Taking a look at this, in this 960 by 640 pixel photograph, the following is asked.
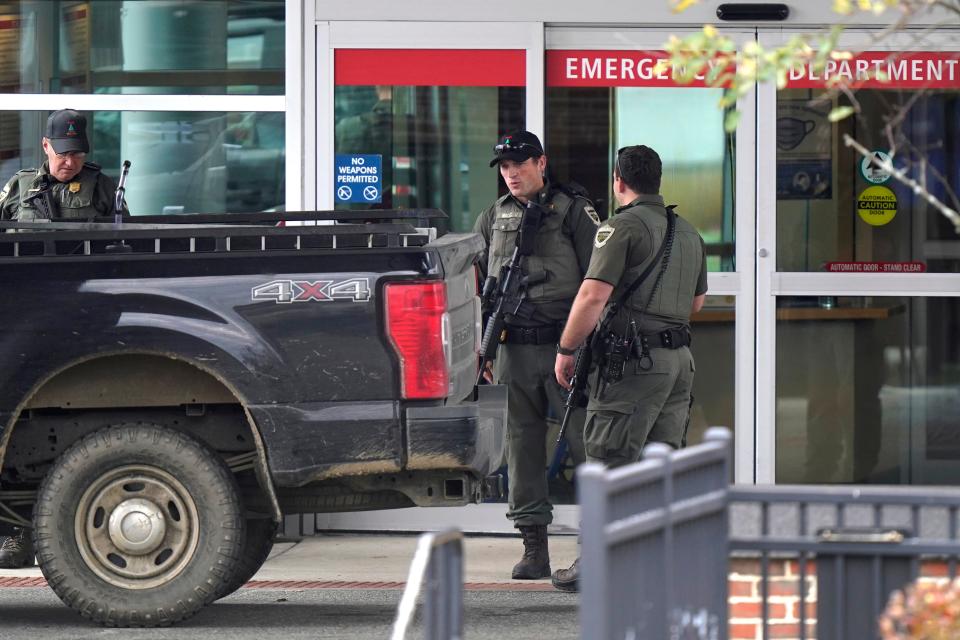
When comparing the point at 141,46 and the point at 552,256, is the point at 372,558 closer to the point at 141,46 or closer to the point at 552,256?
the point at 552,256

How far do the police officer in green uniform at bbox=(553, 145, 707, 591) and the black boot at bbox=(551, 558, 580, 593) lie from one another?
501 mm

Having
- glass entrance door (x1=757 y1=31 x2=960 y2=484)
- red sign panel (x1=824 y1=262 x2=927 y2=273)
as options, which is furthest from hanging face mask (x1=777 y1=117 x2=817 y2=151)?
red sign panel (x1=824 y1=262 x2=927 y2=273)

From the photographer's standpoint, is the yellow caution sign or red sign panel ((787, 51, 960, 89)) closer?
red sign panel ((787, 51, 960, 89))

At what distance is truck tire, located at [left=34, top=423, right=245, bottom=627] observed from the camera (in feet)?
20.2

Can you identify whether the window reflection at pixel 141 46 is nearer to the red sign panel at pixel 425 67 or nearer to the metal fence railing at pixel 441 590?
the red sign panel at pixel 425 67

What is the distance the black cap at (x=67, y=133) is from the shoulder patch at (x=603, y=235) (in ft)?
8.43

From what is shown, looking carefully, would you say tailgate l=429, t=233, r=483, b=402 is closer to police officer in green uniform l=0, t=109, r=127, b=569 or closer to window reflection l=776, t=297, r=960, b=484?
police officer in green uniform l=0, t=109, r=127, b=569

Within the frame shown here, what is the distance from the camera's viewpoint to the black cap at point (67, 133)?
7.88m

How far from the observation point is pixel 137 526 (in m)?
6.20

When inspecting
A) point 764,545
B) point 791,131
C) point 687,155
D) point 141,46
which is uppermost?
point 141,46

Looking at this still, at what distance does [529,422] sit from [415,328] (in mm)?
1740

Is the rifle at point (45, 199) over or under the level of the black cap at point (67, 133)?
under

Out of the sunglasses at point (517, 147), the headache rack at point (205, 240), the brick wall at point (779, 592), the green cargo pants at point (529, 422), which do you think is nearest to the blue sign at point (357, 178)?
the sunglasses at point (517, 147)

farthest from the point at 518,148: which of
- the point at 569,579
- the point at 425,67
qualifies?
the point at 569,579
